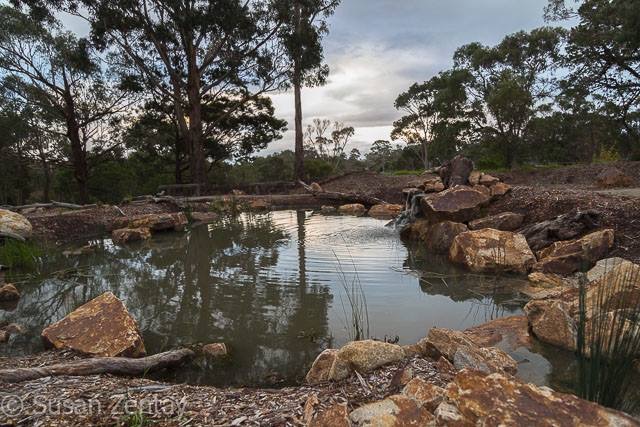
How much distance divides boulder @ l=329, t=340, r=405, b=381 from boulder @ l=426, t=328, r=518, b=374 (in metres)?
0.30

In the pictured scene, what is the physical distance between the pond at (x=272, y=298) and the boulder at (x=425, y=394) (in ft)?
3.92

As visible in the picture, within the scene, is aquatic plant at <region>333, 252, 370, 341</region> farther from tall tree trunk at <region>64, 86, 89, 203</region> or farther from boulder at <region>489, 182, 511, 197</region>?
tall tree trunk at <region>64, 86, 89, 203</region>

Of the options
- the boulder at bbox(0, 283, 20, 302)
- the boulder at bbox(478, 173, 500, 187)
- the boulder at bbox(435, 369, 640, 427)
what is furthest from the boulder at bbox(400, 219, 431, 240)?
the boulder at bbox(435, 369, 640, 427)

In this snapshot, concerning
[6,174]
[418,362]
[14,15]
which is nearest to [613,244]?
[418,362]

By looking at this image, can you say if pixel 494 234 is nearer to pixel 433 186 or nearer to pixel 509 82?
pixel 433 186

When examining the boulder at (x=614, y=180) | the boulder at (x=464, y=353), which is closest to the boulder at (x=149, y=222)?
the boulder at (x=464, y=353)

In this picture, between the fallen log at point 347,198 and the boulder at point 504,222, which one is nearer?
the boulder at point 504,222

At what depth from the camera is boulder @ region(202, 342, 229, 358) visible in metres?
3.47

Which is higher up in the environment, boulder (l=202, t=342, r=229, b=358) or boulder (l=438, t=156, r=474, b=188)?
boulder (l=438, t=156, r=474, b=188)

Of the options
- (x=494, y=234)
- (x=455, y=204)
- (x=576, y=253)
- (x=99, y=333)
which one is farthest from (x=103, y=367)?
(x=455, y=204)

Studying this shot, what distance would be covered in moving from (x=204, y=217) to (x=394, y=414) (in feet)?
41.2

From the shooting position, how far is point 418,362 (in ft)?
9.04

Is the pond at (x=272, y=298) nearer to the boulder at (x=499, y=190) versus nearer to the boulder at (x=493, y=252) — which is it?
the boulder at (x=493, y=252)

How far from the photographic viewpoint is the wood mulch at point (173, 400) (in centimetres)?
206
